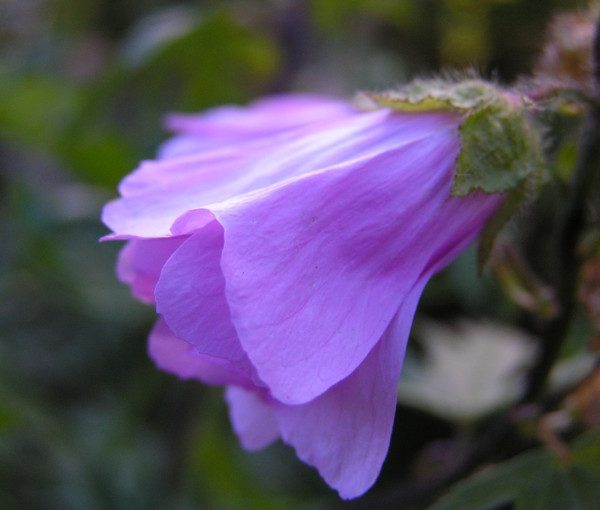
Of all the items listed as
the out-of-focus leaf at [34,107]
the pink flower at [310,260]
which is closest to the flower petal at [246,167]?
the pink flower at [310,260]

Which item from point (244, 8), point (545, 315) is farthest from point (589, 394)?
point (244, 8)

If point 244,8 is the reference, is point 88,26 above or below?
below

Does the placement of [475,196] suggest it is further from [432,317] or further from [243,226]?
[432,317]

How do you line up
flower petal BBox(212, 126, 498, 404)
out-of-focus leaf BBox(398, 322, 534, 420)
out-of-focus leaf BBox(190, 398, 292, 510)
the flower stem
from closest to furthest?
flower petal BBox(212, 126, 498, 404) → the flower stem → out-of-focus leaf BBox(398, 322, 534, 420) → out-of-focus leaf BBox(190, 398, 292, 510)

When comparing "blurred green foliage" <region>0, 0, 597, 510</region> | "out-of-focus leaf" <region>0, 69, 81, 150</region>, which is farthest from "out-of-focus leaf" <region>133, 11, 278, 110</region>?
"out-of-focus leaf" <region>0, 69, 81, 150</region>

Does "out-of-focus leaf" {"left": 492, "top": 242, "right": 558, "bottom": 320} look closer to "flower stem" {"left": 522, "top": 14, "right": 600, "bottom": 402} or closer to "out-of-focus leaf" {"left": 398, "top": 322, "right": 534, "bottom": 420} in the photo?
"flower stem" {"left": 522, "top": 14, "right": 600, "bottom": 402}

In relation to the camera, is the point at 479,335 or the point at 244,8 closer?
the point at 479,335

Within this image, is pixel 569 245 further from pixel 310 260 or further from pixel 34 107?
pixel 34 107

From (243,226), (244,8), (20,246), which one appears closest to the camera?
(243,226)

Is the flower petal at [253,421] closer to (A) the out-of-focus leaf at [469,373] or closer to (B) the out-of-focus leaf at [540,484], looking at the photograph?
(B) the out-of-focus leaf at [540,484]
